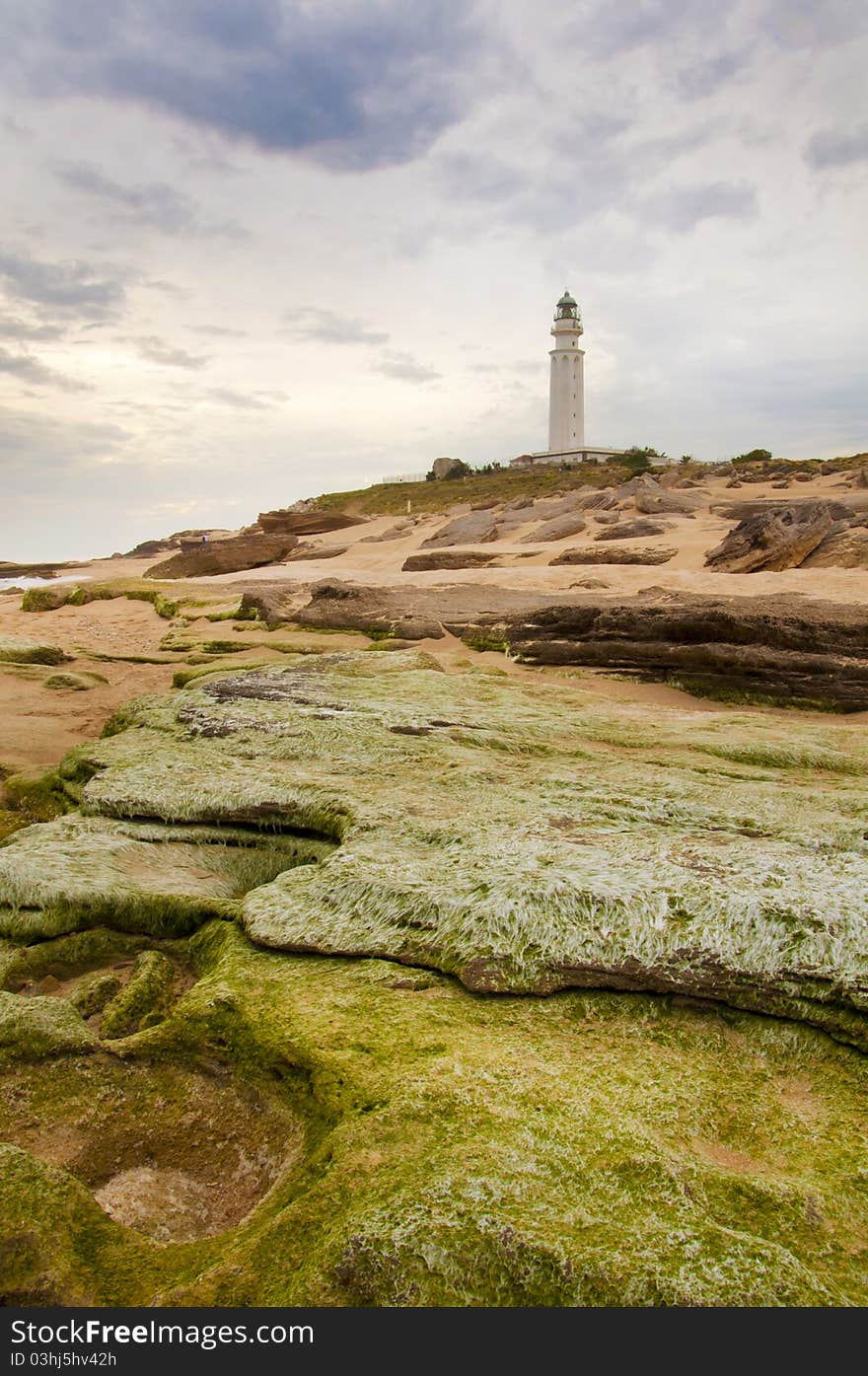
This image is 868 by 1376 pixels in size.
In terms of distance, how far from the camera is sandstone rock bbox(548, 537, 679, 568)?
25328 millimetres

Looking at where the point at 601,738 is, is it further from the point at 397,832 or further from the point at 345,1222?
the point at 345,1222

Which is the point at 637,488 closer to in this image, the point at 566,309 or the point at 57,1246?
the point at 57,1246

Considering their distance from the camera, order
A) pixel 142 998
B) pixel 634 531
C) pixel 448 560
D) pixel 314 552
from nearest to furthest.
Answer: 1. pixel 142 998
2. pixel 448 560
3. pixel 634 531
4. pixel 314 552

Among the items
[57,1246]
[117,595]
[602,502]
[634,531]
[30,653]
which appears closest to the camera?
[57,1246]

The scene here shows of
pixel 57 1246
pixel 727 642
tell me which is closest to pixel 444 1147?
pixel 57 1246

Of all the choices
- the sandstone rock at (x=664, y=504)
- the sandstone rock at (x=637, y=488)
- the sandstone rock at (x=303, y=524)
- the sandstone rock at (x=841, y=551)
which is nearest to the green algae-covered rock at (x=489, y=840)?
the sandstone rock at (x=841, y=551)

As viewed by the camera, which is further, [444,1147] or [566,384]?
[566,384]

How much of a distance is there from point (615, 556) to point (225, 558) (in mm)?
18409

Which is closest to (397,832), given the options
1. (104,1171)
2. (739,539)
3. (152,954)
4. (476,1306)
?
(152,954)

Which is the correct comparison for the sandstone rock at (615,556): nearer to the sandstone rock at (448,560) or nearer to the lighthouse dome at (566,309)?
the sandstone rock at (448,560)

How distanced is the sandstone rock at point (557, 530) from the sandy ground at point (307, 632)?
60cm

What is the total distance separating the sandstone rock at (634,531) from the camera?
31.8 m

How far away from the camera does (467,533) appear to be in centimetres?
3869

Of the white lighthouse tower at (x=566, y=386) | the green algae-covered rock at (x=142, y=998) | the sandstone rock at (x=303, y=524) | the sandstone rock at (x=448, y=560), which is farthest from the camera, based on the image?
the white lighthouse tower at (x=566, y=386)
